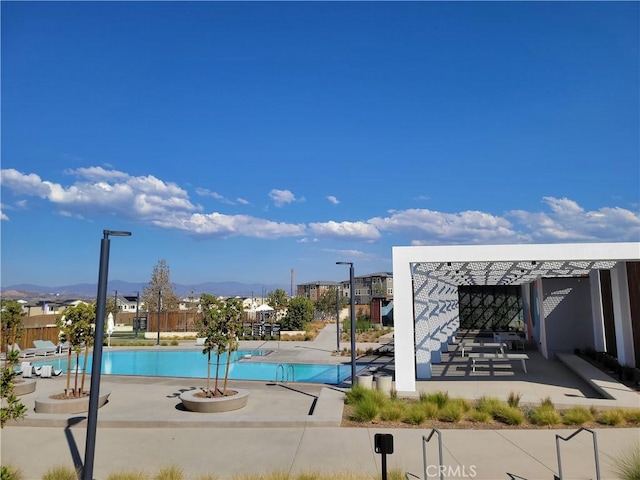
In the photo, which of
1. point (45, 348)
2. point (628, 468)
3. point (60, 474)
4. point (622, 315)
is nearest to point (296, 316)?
point (45, 348)

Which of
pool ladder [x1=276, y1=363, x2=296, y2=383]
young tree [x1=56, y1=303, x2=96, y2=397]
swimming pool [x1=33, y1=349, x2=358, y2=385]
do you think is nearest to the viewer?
young tree [x1=56, y1=303, x2=96, y2=397]

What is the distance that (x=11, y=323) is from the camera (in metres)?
14.2

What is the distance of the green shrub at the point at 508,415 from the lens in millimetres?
9508

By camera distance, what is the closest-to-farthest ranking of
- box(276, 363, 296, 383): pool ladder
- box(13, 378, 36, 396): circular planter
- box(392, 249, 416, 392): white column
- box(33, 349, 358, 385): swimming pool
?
box(392, 249, 416, 392): white column → box(13, 378, 36, 396): circular planter → box(276, 363, 296, 383): pool ladder → box(33, 349, 358, 385): swimming pool

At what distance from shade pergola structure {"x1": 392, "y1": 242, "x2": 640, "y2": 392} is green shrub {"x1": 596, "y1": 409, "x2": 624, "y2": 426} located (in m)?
4.23

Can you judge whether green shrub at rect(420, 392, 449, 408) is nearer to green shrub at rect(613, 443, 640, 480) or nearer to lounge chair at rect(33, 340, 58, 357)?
green shrub at rect(613, 443, 640, 480)

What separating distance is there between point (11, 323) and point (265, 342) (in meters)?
18.0

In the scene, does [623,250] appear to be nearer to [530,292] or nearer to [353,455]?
[353,455]

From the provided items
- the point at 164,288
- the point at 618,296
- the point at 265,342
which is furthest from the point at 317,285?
the point at 618,296

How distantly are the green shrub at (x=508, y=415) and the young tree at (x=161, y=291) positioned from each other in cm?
5200

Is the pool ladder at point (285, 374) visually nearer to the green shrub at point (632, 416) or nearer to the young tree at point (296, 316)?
the green shrub at point (632, 416)

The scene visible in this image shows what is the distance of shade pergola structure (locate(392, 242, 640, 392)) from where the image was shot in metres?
12.6

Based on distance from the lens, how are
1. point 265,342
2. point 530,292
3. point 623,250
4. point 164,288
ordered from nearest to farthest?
1. point 623,250
2. point 530,292
3. point 265,342
4. point 164,288

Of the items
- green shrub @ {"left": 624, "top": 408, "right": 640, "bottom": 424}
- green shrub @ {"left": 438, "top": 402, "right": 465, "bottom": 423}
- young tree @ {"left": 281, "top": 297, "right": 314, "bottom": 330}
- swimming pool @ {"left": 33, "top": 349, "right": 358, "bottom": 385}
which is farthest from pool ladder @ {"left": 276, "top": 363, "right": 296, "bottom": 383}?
young tree @ {"left": 281, "top": 297, "right": 314, "bottom": 330}
